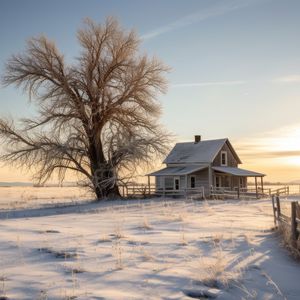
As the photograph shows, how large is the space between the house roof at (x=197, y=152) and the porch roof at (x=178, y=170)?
0.67 metres

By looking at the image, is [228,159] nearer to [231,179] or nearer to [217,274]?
[231,179]

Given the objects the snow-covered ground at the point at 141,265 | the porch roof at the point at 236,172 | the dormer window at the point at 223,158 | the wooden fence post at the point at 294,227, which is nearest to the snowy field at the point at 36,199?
the porch roof at the point at 236,172

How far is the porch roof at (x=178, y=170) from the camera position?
39.6m

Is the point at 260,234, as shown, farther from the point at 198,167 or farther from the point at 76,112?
the point at 198,167

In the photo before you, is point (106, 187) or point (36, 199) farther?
point (36, 199)

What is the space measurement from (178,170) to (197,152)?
335 cm

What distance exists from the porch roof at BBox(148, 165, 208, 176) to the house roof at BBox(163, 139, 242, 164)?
2.18 feet

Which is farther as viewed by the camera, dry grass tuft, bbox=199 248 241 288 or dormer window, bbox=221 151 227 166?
dormer window, bbox=221 151 227 166

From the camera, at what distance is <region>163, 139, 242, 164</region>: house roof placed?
41.6 m

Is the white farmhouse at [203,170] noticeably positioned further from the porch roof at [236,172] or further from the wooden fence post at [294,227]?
the wooden fence post at [294,227]

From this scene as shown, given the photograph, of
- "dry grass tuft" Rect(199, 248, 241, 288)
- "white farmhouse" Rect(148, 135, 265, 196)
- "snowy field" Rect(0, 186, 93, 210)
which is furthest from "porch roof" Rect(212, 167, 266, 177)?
"dry grass tuft" Rect(199, 248, 241, 288)

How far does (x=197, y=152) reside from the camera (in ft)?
142

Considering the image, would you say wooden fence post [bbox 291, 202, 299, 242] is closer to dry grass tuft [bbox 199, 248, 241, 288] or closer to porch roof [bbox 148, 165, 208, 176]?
dry grass tuft [bbox 199, 248, 241, 288]

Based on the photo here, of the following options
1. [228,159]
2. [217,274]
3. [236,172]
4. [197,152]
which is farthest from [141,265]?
[228,159]
